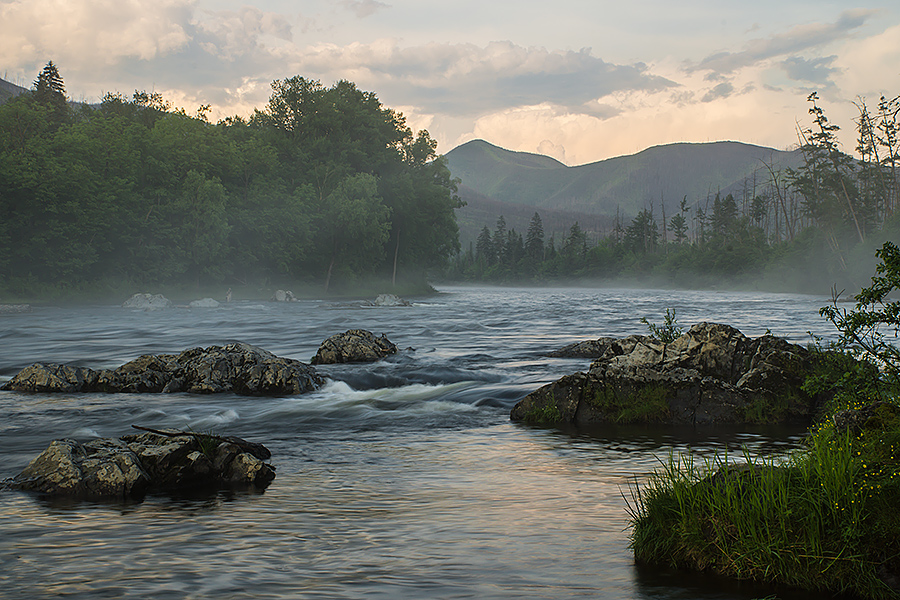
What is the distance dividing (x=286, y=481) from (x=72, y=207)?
5774 cm

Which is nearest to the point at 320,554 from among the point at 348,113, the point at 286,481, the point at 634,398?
the point at 286,481

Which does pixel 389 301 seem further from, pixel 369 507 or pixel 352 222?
pixel 369 507

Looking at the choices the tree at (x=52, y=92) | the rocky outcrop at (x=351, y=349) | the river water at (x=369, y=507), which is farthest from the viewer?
the tree at (x=52, y=92)

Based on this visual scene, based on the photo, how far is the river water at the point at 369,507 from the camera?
19.1 feet

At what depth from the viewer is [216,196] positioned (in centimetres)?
7156

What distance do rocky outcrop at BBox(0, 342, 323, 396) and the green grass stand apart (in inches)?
452

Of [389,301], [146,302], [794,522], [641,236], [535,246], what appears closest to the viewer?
[794,522]

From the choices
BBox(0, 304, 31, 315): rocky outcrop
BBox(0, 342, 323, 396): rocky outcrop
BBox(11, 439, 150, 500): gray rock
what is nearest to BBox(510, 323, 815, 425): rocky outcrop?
BBox(0, 342, 323, 396): rocky outcrop

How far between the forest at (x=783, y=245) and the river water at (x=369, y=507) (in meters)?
78.9

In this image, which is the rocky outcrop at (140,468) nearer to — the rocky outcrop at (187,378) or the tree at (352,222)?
the rocky outcrop at (187,378)

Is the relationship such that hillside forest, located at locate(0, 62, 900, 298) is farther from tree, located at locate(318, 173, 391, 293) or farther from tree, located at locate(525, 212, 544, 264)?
tree, located at locate(525, 212, 544, 264)

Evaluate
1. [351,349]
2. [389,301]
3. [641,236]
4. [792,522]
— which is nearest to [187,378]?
[351,349]

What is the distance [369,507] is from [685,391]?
23.1ft

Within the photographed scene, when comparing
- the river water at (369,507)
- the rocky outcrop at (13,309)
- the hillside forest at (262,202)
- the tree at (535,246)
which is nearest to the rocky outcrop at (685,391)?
the river water at (369,507)
